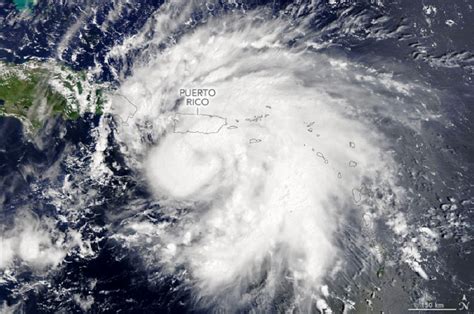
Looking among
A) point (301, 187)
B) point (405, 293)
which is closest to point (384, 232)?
point (405, 293)

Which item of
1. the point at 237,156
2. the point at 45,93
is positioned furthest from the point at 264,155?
the point at 45,93

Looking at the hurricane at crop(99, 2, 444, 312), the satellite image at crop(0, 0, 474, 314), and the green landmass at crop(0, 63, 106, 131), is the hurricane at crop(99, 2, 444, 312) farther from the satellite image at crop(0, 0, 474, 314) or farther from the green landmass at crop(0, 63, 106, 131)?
the green landmass at crop(0, 63, 106, 131)

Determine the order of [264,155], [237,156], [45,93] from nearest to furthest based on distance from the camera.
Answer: [264,155], [237,156], [45,93]

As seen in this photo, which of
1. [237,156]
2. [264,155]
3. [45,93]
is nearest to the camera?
[264,155]

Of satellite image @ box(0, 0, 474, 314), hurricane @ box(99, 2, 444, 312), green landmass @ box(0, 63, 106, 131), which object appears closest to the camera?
satellite image @ box(0, 0, 474, 314)

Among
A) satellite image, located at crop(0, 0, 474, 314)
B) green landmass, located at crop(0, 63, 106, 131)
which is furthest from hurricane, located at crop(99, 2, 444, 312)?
green landmass, located at crop(0, 63, 106, 131)

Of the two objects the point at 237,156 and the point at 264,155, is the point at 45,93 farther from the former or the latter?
the point at 264,155
